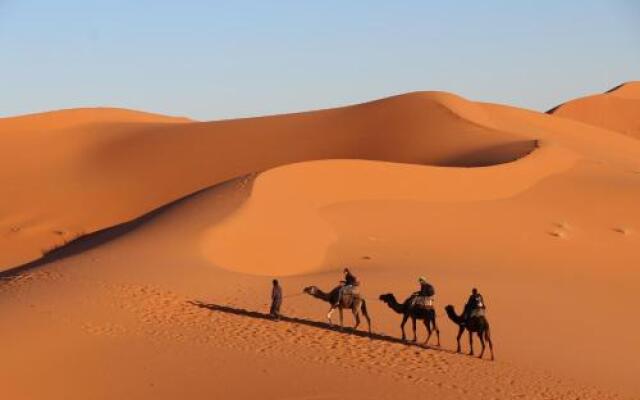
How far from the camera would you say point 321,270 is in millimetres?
21078

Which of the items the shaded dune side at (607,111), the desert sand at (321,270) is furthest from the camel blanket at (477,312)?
the shaded dune side at (607,111)

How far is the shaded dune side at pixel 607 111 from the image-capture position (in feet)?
356

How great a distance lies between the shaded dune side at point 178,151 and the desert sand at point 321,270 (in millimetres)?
249

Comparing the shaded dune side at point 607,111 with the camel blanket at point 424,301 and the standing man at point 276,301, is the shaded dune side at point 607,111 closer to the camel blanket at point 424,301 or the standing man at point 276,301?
the standing man at point 276,301

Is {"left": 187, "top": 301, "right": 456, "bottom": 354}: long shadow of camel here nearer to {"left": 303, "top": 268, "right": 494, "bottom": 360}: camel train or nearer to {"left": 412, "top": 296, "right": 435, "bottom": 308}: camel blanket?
{"left": 303, "top": 268, "right": 494, "bottom": 360}: camel train

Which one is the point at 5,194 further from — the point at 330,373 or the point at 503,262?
the point at 330,373

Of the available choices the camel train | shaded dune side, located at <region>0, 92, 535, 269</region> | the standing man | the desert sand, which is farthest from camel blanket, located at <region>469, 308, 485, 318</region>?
shaded dune side, located at <region>0, 92, 535, 269</region>

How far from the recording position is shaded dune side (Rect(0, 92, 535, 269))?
4106 cm

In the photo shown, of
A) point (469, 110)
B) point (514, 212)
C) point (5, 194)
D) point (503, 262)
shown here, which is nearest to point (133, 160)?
point (5, 194)

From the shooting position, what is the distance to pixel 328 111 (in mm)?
58031

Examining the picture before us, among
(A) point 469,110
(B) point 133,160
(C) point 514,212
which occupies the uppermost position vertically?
(A) point 469,110

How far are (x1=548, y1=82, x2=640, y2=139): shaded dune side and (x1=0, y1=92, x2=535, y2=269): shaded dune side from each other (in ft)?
180

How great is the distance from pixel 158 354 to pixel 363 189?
57.6ft

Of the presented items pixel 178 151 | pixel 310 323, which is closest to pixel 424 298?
pixel 310 323
